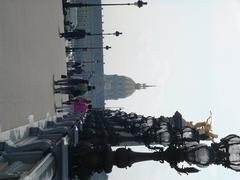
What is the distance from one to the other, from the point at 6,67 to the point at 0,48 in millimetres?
639

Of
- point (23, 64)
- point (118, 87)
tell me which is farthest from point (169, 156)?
point (118, 87)

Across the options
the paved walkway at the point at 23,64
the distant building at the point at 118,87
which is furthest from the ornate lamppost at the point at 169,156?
the distant building at the point at 118,87

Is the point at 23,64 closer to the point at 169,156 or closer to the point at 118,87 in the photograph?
the point at 169,156

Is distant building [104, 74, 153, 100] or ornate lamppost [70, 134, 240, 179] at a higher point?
ornate lamppost [70, 134, 240, 179]

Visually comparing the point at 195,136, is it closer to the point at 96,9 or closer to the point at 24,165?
the point at 24,165

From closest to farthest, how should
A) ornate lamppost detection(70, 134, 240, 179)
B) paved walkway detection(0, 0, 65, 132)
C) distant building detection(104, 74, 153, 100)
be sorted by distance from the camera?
ornate lamppost detection(70, 134, 240, 179)
paved walkway detection(0, 0, 65, 132)
distant building detection(104, 74, 153, 100)

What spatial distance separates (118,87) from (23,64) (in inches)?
6410

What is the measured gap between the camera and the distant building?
175m

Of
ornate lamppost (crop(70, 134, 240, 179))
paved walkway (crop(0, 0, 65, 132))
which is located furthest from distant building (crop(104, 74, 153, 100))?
ornate lamppost (crop(70, 134, 240, 179))

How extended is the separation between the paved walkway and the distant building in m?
153

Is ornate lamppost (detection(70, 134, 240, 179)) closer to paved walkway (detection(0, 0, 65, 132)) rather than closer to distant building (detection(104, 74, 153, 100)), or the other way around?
paved walkway (detection(0, 0, 65, 132))

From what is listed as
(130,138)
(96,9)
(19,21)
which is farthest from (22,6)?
(96,9)

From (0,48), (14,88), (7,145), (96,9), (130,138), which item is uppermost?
(96,9)

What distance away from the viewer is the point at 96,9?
162875mm
